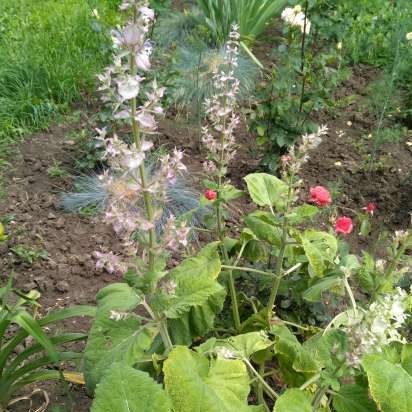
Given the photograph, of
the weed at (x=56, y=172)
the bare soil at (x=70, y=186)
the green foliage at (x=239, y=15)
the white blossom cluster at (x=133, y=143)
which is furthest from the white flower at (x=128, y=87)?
the green foliage at (x=239, y=15)

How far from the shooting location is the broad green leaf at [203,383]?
1.25m

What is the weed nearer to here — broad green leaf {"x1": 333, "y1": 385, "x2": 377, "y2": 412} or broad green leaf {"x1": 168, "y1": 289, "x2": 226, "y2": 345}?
broad green leaf {"x1": 168, "y1": 289, "x2": 226, "y2": 345}

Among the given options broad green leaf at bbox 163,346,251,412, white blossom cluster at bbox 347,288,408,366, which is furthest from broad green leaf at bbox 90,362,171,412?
white blossom cluster at bbox 347,288,408,366

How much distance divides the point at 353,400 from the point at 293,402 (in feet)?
0.72

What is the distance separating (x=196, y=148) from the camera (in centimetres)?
353

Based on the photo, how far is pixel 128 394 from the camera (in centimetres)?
116

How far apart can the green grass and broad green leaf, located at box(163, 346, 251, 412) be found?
2.43 meters

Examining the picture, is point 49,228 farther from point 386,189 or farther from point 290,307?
point 386,189

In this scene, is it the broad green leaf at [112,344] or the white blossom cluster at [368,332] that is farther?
the broad green leaf at [112,344]

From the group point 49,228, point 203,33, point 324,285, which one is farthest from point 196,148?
point 324,285

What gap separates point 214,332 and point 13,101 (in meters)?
2.49

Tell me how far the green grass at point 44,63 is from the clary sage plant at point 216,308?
209cm

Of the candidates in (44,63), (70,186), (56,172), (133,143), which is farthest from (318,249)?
(44,63)

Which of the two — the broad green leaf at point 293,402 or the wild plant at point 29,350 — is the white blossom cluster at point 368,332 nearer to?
the broad green leaf at point 293,402
